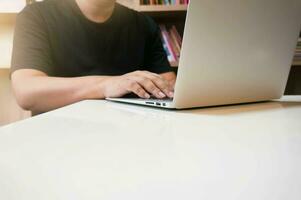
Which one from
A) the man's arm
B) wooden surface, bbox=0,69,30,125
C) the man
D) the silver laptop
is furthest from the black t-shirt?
wooden surface, bbox=0,69,30,125

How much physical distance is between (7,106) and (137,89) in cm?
133

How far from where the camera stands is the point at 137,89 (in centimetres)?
78

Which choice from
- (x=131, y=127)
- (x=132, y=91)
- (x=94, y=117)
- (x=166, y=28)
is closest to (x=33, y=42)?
(x=132, y=91)

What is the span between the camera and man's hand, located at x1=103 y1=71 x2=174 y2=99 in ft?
2.51

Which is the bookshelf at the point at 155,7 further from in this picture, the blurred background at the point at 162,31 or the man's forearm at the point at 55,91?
the man's forearm at the point at 55,91

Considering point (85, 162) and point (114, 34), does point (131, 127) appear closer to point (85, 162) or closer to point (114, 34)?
point (85, 162)

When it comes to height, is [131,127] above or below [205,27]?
below

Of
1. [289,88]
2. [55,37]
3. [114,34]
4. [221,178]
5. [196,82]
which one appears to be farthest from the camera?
[289,88]

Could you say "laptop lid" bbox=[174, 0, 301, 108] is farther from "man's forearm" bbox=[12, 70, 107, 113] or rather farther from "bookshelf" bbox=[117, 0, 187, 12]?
"bookshelf" bbox=[117, 0, 187, 12]

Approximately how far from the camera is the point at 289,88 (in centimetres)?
199

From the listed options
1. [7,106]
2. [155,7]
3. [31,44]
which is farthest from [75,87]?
[7,106]

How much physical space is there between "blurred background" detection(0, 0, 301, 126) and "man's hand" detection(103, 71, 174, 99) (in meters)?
0.88

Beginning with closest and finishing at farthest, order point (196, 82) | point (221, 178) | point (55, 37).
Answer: point (221, 178)
point (196, 82)
point (55, 37)

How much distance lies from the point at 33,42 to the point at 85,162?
0.90 metres
